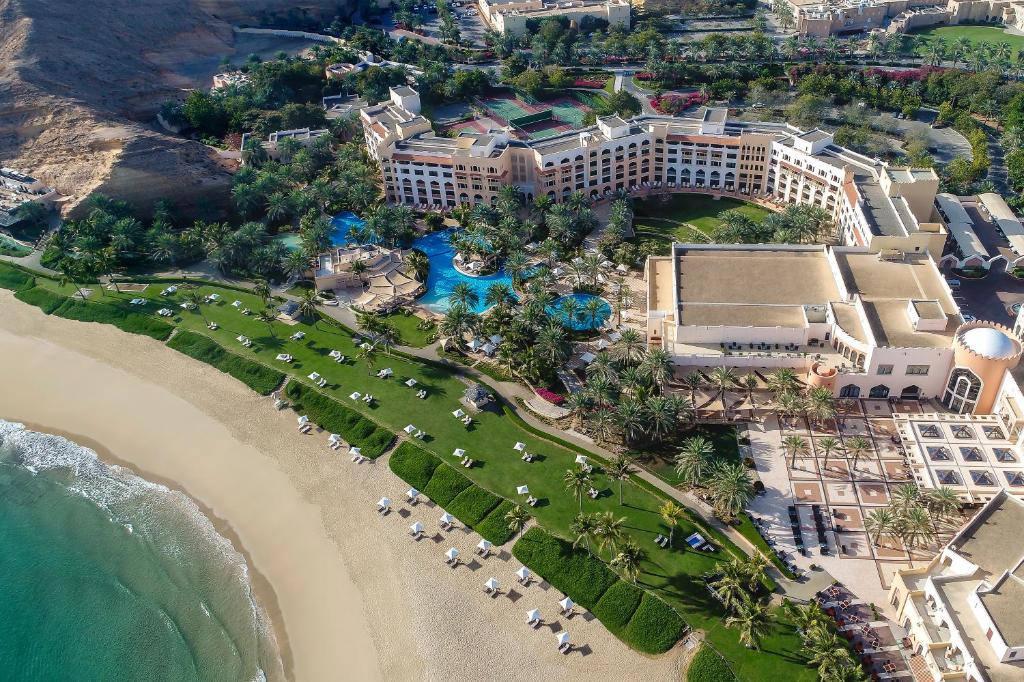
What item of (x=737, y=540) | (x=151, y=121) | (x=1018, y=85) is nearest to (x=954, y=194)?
(x=1018, y=85)

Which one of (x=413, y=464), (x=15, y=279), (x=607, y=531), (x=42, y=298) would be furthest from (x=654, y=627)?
(x=15, y=279)

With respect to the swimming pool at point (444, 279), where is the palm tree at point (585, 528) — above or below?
above

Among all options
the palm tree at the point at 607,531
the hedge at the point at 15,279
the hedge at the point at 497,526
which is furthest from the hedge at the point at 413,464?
the hedge at the point at 15,279

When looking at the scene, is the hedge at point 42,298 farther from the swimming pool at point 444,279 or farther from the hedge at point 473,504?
the hedge at point 473,504

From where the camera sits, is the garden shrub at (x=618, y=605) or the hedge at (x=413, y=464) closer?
the garden shrub at (x=618, y=605)

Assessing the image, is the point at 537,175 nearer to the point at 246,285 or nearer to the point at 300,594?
the point at 246,285

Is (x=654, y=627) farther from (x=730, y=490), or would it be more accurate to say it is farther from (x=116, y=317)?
(x=116, y=317)

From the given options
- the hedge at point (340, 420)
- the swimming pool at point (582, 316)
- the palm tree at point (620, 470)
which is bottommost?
the hedge at point (340, 420)
